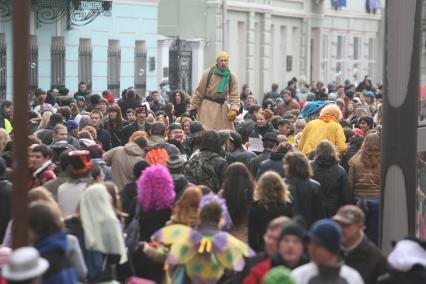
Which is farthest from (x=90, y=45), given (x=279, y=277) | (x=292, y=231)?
(x=279, y=277)

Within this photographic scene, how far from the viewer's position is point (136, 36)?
136 feet

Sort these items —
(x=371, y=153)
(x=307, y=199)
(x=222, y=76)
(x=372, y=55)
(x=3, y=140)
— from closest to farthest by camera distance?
(x=307, y=199), (x=371, y=153), (x=3, y=140), (x=222, y=76), (x=372, y=55)

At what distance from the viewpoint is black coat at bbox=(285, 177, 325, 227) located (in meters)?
13.3

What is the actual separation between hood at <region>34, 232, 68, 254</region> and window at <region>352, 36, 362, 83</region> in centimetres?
5216

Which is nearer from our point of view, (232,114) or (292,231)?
(292,231)

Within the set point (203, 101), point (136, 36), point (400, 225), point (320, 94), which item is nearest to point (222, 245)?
point (400, 225)

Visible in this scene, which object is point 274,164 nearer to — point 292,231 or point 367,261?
point 367,261

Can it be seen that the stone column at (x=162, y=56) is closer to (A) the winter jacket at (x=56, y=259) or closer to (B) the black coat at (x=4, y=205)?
(B) the black coat at (x=4, y=205)

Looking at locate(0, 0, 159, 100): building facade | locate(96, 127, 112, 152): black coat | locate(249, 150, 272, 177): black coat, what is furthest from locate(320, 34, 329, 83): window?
locate(249, 150, 272, 177): black coat

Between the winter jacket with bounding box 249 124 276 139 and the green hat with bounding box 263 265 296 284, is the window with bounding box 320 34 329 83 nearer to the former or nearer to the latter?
the winter jacket with bounding box 249 124 276 139

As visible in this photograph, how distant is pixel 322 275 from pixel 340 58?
52.0 meters

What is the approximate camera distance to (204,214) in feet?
36.1

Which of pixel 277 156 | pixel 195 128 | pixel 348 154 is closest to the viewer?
pixel 277 156

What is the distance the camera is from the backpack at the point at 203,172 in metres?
14.6
